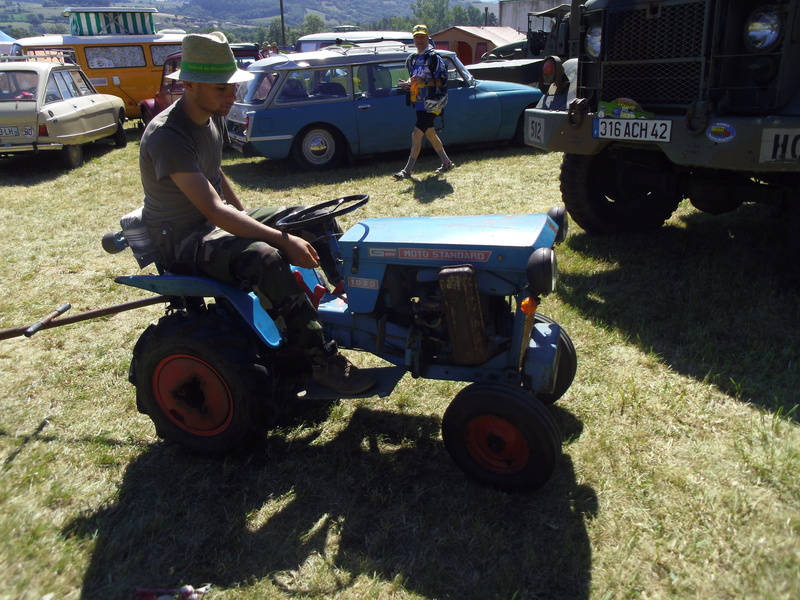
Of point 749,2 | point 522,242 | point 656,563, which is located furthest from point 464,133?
point 656,563

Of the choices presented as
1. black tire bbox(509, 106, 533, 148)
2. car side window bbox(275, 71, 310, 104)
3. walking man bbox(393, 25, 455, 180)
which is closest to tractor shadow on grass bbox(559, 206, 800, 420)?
walking man bbox(393, 25, 455, 180)

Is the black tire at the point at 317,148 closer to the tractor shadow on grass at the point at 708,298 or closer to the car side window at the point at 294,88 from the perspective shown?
the car side window at the point at 294,88

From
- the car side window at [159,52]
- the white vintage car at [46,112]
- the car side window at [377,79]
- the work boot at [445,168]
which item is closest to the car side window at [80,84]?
the white vintage car at [46,112]

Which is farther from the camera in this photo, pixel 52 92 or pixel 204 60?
pixel 52 92

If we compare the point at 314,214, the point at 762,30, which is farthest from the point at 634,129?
the point at 314,214

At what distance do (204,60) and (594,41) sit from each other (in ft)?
10.3

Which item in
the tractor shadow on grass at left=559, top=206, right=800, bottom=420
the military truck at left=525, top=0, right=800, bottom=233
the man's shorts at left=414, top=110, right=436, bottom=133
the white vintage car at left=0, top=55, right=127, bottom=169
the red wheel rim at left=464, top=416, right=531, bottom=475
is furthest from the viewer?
the white vintage car at left=0, top=55, right=127, bottom=169

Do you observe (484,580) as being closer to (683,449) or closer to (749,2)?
(683,449)

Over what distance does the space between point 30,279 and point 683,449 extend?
5.38 meters

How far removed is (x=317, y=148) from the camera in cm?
929

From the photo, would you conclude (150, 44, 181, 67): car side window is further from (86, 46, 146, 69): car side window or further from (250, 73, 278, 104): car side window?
(250, 73, 278, 104): car side window

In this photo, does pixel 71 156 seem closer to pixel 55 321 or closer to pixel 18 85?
pixel 18 85

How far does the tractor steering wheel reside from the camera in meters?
3.12

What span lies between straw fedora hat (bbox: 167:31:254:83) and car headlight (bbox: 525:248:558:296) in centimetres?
160
